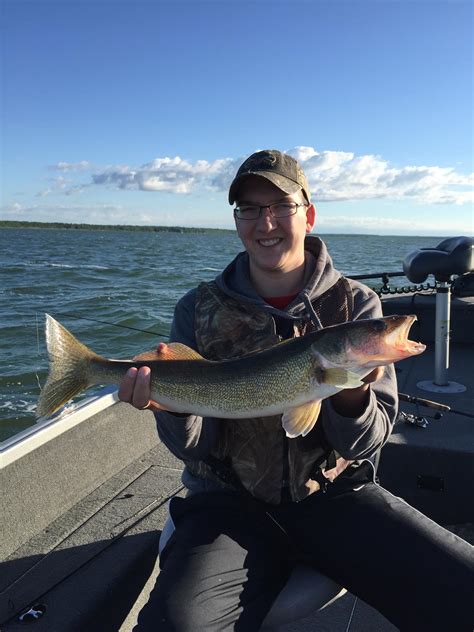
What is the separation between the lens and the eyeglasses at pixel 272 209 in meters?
3.21

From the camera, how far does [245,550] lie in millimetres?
2707

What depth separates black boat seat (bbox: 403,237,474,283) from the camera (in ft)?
16.5

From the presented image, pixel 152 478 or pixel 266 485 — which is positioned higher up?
pixel 266 485

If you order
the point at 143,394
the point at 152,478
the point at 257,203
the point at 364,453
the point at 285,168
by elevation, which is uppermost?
the point at 285,168

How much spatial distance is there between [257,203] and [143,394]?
128 centimetres

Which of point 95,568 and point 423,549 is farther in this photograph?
point 95,568

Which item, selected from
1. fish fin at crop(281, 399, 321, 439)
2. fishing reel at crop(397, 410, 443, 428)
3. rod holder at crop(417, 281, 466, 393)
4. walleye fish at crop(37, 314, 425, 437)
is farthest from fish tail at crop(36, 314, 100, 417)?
rod holder at crop(417, 281, 466, 393)

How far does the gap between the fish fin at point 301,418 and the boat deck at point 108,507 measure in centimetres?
149

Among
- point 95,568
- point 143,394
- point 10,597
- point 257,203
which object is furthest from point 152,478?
point 257,203

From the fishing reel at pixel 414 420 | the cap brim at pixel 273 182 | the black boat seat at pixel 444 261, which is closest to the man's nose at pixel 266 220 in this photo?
the cap brim at pixel 273 182

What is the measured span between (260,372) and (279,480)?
2.13 feet

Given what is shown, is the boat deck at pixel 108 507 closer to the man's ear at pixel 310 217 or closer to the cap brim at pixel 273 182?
the man's ear at pixel 310 217

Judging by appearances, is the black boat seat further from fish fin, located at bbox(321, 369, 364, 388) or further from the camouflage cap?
fish fin, located at bbox(321, 369, 364, 388)

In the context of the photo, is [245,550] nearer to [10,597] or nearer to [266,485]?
[266,485]
